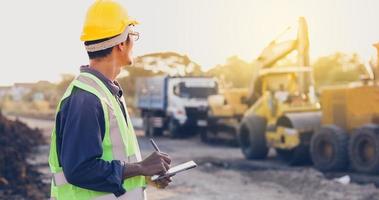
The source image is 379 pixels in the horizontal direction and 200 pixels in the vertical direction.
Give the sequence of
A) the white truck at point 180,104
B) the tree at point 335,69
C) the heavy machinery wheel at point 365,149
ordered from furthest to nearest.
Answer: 1. the tree at point 335,69
2. the white truck at point 180,104
3. the heavy machinery wheel at point 365,149

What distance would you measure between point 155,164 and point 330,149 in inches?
456

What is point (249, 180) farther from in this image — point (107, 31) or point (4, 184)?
point (107, 31)

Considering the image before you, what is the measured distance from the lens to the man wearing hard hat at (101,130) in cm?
277

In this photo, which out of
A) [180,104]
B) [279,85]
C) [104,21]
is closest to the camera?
[104,21]

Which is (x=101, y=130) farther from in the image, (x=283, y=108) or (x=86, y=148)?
(x=283, y=108)

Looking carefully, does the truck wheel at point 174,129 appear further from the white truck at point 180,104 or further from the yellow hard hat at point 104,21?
the yellow hard hat at point 104,21

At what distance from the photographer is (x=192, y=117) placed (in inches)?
970

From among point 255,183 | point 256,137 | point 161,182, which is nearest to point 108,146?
point 161,182

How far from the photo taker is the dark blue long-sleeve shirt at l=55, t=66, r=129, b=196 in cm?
275

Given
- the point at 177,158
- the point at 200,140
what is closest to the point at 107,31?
the point at 177,158

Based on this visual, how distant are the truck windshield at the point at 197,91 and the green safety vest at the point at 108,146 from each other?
21859 mm

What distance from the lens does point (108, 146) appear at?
113 inches

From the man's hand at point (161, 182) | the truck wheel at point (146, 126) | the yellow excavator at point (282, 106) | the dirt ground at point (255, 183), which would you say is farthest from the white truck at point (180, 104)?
the man's hand at point (161, 182)

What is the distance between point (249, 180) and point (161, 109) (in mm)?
13525
